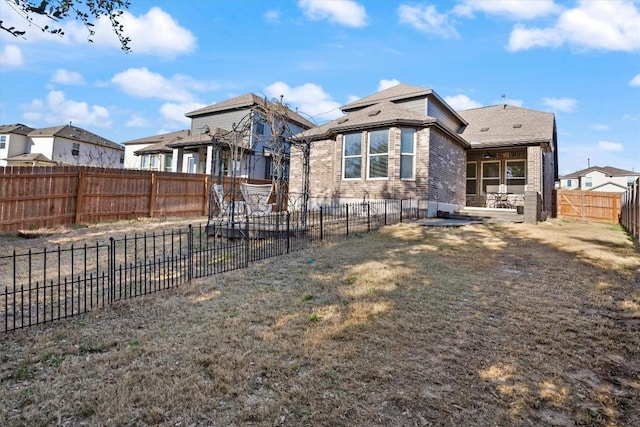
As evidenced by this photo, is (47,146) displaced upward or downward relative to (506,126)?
upward

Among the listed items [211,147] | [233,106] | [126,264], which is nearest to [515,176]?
[211,147]

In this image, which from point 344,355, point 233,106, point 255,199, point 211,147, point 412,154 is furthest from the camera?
point 233,106

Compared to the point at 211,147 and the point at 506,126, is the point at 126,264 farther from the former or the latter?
the point at 506,126

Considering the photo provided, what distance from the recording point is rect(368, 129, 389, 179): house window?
547 inches

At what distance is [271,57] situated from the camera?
16953mm

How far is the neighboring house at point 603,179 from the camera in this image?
48.8 metres

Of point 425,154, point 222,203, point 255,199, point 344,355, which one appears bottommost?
point 344,355

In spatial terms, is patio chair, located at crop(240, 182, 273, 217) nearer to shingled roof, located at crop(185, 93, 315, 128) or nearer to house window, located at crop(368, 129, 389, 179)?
house window, located at crop(368, 129, 389, 179)

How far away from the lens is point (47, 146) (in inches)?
1331

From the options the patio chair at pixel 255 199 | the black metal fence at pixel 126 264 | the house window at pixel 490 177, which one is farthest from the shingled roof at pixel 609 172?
the patio chair at pixel 255 199

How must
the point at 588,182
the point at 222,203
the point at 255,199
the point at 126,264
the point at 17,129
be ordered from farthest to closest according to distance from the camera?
the point at 588,182, the point at 17,129, the point at 255,199, the point at 222,203, the point at 126,264

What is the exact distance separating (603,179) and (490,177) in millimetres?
48585

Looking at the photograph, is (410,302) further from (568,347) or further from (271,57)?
(271,57)

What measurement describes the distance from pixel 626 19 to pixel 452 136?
6776 millimetres
